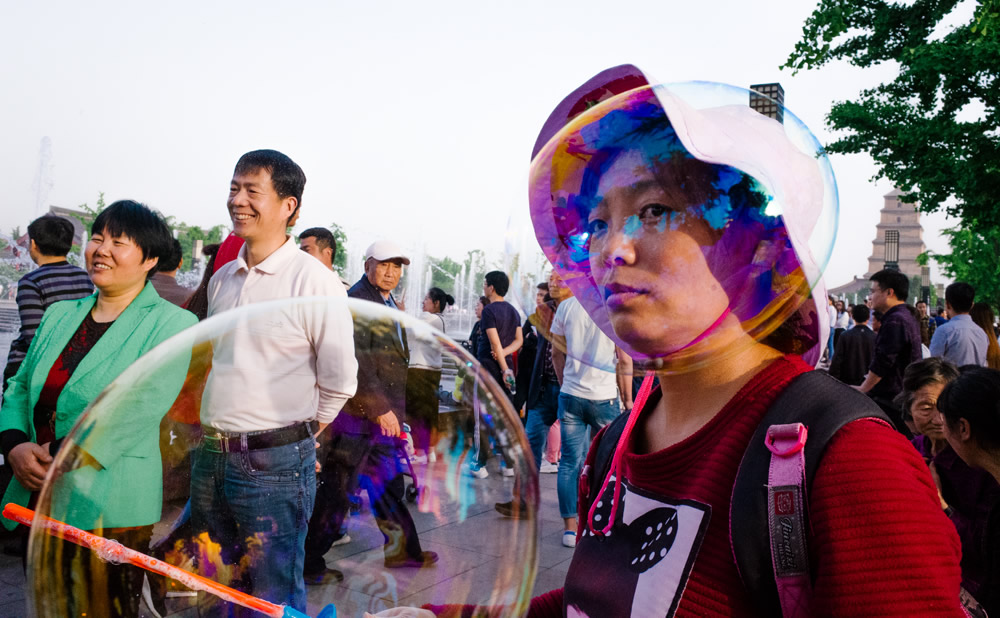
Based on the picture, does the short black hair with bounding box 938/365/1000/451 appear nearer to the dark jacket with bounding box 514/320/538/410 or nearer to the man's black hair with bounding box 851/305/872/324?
the dark jacket with bounding box 514/320/538/410

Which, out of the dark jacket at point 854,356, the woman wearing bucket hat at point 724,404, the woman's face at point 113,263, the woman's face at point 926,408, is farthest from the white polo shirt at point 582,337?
the dark jacket at point 854,356

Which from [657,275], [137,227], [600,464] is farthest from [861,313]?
[657,275]

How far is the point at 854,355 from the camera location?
927cm

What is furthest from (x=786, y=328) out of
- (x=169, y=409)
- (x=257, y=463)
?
(x=169, y=409)

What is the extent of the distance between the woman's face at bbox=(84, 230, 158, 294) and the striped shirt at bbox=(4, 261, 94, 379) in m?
2.02

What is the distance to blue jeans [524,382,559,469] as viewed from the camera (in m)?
6.35

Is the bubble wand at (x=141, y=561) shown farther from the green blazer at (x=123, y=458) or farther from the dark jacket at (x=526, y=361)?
the dark jacket at (x=526, y=361)

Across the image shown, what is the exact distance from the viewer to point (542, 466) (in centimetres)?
853

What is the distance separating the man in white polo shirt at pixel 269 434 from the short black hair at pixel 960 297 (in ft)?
25.3

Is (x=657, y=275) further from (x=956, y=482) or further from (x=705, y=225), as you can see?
(x=956, y=482)

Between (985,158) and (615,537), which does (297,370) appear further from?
(985,158)

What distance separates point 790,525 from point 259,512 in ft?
2.78

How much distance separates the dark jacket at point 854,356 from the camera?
920cm

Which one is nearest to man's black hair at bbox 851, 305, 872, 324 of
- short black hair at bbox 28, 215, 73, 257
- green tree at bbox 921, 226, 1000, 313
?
short black hair at bbox 28, 215, 73, 257
